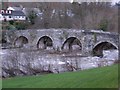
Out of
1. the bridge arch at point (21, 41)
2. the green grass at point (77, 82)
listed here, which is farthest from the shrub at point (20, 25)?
the green grass at point (77, 82)

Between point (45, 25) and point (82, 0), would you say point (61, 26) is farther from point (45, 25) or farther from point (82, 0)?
point (82, 0)

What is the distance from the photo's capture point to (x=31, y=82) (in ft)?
31.1

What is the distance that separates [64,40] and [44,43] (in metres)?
3.75

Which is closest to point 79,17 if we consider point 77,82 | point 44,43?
point 44,43

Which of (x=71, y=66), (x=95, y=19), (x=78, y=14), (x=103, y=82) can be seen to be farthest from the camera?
(x=78, y=14)

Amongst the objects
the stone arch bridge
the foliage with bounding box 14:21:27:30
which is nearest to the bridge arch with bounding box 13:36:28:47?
the stone arch bridge

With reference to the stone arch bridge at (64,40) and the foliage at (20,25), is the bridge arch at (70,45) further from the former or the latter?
the foliage at (20,25)

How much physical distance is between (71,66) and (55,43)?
12.9 m

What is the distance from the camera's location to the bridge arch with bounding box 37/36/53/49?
1279 inches

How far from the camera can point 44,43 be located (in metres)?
32.9

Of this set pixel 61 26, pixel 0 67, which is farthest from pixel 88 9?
pixel 0 67

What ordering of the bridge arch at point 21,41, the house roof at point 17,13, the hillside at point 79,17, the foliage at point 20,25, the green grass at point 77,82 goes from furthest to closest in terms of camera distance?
the house roof at point 17,13
the foliage at point 20,25
the bridge arch at point 21,41
the hillside at point 79,17
the green grass at point 77,82

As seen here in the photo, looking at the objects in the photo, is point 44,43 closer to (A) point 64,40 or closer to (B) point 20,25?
(A) point 64,40

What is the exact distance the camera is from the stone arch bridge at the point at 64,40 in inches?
1020
